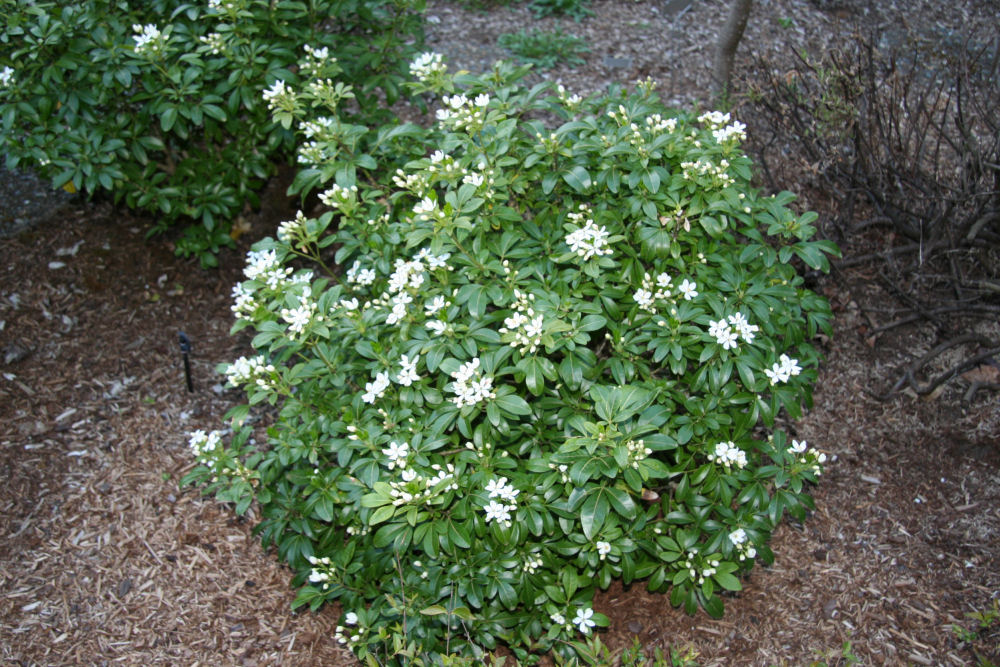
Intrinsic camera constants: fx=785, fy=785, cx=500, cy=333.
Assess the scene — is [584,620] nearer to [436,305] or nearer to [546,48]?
[436,305]

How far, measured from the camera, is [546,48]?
18.1 feet

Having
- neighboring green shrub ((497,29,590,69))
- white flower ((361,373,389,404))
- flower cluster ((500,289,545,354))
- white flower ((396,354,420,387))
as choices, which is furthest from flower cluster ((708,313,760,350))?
neighboring green shrub ((497,29,590,69))

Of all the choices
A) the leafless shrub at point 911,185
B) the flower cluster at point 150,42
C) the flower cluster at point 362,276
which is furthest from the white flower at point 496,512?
the flower cluster at point 150,42

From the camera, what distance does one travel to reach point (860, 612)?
311 cm

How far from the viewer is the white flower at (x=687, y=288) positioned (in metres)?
2.74

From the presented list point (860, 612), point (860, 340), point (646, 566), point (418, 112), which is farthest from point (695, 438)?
point (418, 112)

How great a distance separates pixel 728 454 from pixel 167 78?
10.1ft

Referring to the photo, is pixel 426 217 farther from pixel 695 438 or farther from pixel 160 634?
pixel 160 634

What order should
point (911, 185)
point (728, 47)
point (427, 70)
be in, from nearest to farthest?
point (427, 70), point (911, 185), point (728, 47)

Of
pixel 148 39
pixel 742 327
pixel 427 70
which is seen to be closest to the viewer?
pixel 742 327

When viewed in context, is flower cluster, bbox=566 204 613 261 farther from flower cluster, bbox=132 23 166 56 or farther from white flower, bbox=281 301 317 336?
flower cluster, bbox=132 23 166 56

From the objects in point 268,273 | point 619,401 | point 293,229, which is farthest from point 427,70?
point 619,401

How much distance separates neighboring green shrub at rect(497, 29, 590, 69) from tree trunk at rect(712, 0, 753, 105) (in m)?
1.03

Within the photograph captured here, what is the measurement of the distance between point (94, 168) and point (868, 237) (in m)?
4.12
